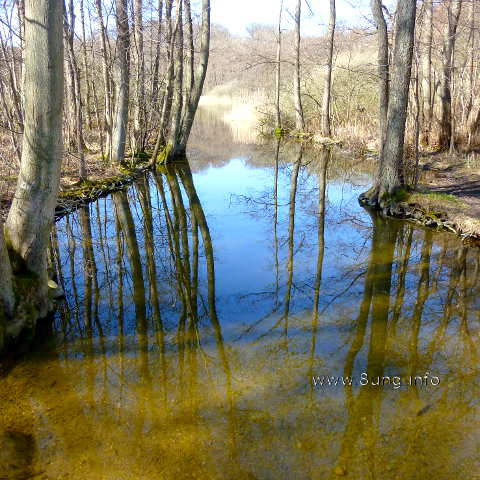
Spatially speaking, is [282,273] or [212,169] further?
[212,169]

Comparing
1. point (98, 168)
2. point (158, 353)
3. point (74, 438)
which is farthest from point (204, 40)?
point (74, 438)

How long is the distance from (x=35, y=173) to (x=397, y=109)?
24.5 ft

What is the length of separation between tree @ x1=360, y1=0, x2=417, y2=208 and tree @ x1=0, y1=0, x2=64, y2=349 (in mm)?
7062

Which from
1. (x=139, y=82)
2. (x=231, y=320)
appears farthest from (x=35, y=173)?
(x=139, y=82)

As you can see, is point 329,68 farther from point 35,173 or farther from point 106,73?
point 35,173

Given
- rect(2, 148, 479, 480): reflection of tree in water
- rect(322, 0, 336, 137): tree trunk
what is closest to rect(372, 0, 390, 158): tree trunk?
rect(2, 148, 479, 480): reflection of tree in water

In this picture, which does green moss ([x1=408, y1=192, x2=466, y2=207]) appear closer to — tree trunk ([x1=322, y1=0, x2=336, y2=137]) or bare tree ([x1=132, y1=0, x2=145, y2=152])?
bare tree ([x1=132, y1=0, x2=145, y2=152])

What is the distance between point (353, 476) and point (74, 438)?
6.67 feet

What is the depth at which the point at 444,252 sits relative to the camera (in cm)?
734

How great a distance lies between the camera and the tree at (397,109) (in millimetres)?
9109

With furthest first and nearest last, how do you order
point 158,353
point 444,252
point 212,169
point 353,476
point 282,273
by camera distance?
point 212,169, point 444,252, point 282,273, point 158,353, point 353,476

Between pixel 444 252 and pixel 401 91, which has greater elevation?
pixel 401 91

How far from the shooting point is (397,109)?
372 inches

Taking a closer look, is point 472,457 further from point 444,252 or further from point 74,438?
point 444,252
